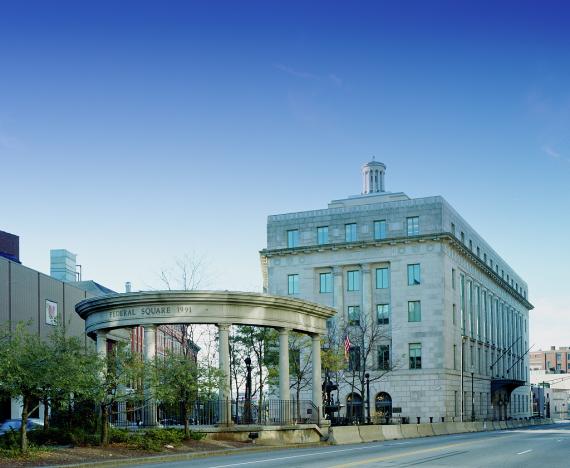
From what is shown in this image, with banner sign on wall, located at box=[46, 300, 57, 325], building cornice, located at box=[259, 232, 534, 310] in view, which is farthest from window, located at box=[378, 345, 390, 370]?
banner sign on wall, located at box=[46, 300, 57, 325]

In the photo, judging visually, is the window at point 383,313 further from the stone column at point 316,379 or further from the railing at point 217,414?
the stone column at point 316,379

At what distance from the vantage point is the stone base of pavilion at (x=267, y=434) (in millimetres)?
33781

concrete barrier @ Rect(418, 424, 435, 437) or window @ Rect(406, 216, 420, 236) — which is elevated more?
window @ Rect(406, 216, 420, 236)

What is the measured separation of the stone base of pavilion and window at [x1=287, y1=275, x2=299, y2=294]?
52429 millimetres

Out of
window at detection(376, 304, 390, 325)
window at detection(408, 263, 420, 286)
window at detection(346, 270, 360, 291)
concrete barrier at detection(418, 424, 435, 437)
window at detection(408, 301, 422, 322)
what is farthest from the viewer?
window at detection(346, 270, 360, 291)

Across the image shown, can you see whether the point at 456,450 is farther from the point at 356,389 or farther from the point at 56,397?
the point at 356,389

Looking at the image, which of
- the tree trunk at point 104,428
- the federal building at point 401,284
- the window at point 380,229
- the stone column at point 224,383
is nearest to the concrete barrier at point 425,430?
the stone column at point 224,383

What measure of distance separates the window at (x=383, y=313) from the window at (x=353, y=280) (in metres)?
3.24

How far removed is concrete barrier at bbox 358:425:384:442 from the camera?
42.9 m

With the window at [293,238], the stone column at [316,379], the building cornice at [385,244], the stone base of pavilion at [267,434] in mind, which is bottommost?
the stone base of pavilion at [267,434]

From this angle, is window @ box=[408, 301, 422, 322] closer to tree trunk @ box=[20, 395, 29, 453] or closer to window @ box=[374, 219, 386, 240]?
window @ box=[374, 219, 386, 240]

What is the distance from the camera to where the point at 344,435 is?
40156mm

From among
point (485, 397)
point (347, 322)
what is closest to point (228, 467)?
point (347, 322)

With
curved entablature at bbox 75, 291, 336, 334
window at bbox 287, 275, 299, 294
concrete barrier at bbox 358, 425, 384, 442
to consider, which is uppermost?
window at bbox 287, 275, 299, 294
